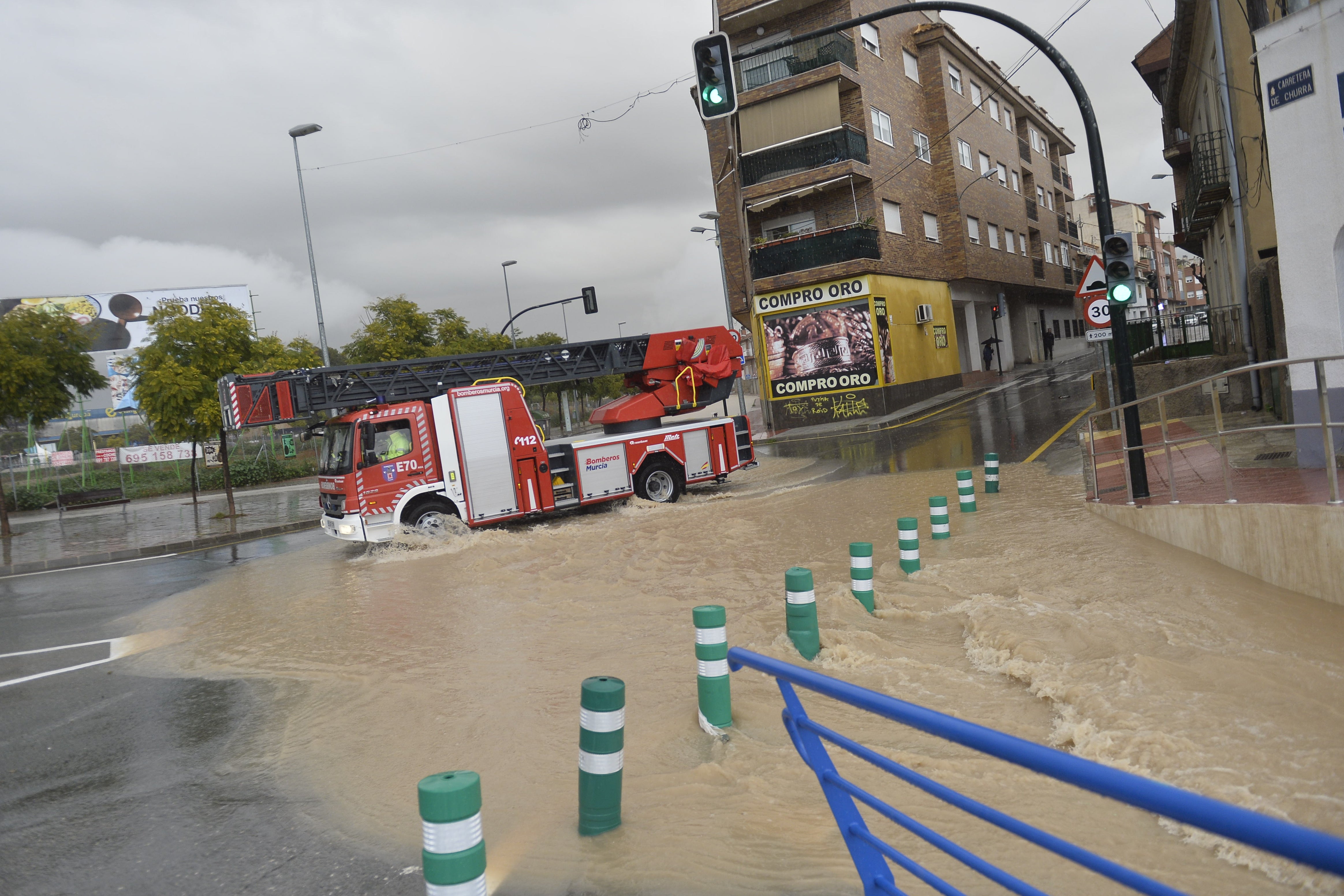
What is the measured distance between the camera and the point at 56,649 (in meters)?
8.82

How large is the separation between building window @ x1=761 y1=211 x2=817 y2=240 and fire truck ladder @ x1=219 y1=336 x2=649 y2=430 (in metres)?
17.1

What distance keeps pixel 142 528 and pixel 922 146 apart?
30735 mm

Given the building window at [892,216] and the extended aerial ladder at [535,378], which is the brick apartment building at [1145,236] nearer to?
the building window at [892,216]

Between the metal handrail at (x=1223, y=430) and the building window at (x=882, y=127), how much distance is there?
23795mm

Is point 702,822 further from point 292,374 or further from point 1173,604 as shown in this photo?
point 292,374

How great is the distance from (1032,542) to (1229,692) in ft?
14.3

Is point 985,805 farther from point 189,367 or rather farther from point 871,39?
point 871,39

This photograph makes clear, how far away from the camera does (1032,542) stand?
9383mm

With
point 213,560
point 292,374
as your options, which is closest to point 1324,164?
point 292,374

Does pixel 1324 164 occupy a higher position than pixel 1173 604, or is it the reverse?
pixel 1324 164

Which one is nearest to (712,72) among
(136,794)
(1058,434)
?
(136,794)

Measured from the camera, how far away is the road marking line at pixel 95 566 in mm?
15125

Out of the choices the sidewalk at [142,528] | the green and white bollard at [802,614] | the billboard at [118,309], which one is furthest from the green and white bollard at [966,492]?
the billboard at [118,309]

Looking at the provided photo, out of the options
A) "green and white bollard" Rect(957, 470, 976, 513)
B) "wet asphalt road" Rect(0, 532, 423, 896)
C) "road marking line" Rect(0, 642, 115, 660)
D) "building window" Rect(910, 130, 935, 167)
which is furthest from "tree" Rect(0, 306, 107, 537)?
"building window" Rect(910, 130, 935, 167)
